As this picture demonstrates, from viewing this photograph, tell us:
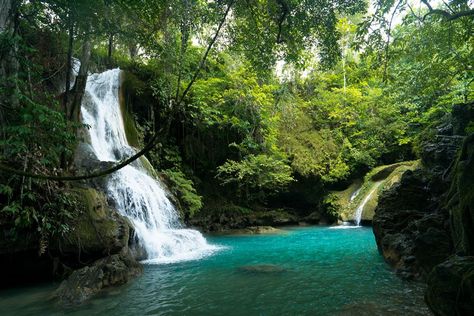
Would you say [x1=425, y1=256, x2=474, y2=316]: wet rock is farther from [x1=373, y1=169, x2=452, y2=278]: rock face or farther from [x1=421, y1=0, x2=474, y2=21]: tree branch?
[x1=421, y1=0, x2=474, y2=21]: tree branch

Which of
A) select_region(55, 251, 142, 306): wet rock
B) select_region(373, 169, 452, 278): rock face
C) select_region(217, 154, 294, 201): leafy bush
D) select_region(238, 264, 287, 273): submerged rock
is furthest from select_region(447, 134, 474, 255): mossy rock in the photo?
select_region(217, 154, 294, 201): leafy bush

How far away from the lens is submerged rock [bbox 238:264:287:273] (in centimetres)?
776

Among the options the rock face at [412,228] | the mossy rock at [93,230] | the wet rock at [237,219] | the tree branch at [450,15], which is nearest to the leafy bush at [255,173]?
the wet rock at [237,219]

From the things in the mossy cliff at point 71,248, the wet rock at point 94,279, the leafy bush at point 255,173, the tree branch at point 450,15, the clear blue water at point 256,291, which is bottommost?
the clear blue water at point 256,291

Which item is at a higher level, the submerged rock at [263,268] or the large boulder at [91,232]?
the large boulder at [91,232]

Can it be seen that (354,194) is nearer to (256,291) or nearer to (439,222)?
(439,222)

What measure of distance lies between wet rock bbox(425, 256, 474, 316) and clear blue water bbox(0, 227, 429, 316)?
1215 millimetres

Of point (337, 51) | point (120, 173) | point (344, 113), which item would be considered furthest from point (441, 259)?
point (344, 113)

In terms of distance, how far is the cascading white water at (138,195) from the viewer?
10.0m

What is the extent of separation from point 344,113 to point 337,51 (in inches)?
645

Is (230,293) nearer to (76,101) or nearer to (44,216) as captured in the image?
(44,216)

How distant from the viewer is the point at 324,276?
23.7 ft

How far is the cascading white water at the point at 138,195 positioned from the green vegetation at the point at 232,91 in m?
1.18

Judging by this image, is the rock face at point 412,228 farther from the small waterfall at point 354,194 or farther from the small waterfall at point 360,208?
the small waterfall at point 354,194
